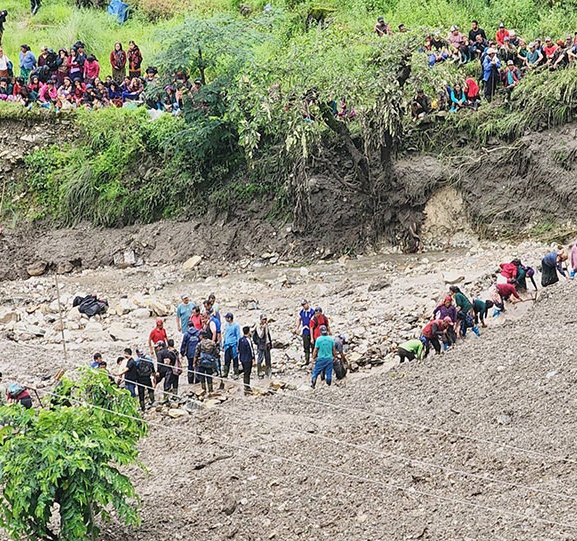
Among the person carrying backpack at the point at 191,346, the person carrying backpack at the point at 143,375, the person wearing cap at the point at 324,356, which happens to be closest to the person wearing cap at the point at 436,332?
the person wearing cap at the point at 324,356

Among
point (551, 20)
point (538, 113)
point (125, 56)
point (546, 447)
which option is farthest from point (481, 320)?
point (125, 56)

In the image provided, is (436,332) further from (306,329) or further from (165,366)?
(165,366)

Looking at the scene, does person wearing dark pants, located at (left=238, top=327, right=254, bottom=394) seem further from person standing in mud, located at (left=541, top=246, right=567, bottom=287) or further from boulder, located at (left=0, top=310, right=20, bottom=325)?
boulder, located at (left=0, top=310, right=20, bottom=325)

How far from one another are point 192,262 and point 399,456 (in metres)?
14.0

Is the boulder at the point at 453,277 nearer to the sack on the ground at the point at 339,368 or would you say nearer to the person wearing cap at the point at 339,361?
the person wearing cap at the point at 339,361

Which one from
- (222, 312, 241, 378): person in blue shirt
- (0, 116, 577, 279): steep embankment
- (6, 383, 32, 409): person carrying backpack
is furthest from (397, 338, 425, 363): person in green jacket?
(0, 116, 577, 279): steep embankment

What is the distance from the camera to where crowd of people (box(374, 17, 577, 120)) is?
26531 mm

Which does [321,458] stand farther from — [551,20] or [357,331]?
[551,20]

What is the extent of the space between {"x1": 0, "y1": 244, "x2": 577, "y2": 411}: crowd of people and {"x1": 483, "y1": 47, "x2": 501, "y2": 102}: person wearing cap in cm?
922

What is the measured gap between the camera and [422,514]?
41.8 ft

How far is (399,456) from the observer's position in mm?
14227

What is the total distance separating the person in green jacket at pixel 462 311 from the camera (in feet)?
58.3

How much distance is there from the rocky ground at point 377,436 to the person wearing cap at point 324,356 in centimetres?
27

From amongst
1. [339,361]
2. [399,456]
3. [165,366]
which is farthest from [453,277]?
[399,456]
